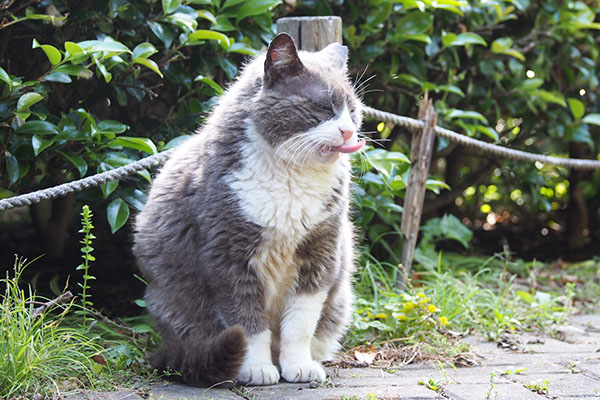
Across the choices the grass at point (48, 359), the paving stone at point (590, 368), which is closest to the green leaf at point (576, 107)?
the paving stone at point (590, 368)

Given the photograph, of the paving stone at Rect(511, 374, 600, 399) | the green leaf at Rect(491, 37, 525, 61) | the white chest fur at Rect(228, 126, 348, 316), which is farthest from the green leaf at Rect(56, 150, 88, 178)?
the green leaf at Rect(491, 37, 525, 61)

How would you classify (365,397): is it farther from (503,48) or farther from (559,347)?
(503,48)

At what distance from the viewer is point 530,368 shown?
2521 millimetres

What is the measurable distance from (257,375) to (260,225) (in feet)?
1.65

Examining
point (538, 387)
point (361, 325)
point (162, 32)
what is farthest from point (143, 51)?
point (538, 387)

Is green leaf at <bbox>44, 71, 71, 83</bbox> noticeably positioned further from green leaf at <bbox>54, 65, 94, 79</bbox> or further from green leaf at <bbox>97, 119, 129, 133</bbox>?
green leaf at <bbox>97, 119, 129, 133</bbox>

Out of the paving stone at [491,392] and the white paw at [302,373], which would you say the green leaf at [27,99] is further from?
the paving stone at [491,392]

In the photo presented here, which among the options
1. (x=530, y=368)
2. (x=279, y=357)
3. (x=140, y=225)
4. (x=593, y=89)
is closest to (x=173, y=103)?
(x=140, y=225)

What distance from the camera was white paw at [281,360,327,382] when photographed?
229cm

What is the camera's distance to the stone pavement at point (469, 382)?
2084 millimetres

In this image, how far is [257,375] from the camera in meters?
2.21

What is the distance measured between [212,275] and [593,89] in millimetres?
3688

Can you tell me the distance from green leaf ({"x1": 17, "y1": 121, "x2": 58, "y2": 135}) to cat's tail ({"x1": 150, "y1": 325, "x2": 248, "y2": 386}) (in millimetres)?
947

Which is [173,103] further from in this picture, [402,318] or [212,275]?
[402,318]
